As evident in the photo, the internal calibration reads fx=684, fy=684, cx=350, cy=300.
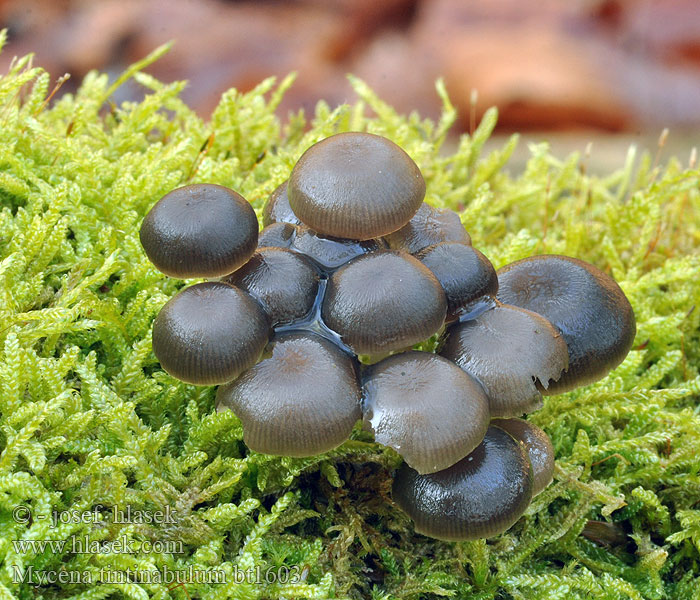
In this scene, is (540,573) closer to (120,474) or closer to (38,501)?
(120,474)

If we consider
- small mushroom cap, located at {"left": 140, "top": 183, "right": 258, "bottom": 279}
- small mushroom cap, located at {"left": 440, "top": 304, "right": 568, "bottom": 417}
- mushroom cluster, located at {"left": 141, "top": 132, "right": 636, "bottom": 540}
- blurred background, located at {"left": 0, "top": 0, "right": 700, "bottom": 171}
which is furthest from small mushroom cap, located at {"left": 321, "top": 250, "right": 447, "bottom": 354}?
blurred background, located at {"left": 0, "top": 0, "right": 700, "bottom": 171}

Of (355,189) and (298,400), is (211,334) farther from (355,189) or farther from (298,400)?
(355,189)

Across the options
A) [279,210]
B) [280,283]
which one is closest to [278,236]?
[279,210]

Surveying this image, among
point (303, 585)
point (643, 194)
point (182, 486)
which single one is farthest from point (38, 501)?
point (643, 194)

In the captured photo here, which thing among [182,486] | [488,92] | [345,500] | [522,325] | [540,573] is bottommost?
[488,92]

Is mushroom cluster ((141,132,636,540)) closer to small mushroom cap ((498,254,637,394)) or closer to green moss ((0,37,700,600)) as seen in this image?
small mushroom cap ((498,254,637,394))

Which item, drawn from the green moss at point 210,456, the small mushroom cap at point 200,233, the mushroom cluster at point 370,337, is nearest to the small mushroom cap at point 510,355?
the mushroom cluster at point 370,337

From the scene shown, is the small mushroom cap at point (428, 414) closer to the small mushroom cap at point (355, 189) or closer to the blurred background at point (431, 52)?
the small mushroom cap at point (355, 189)

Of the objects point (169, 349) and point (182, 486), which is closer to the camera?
point (169, 349)
